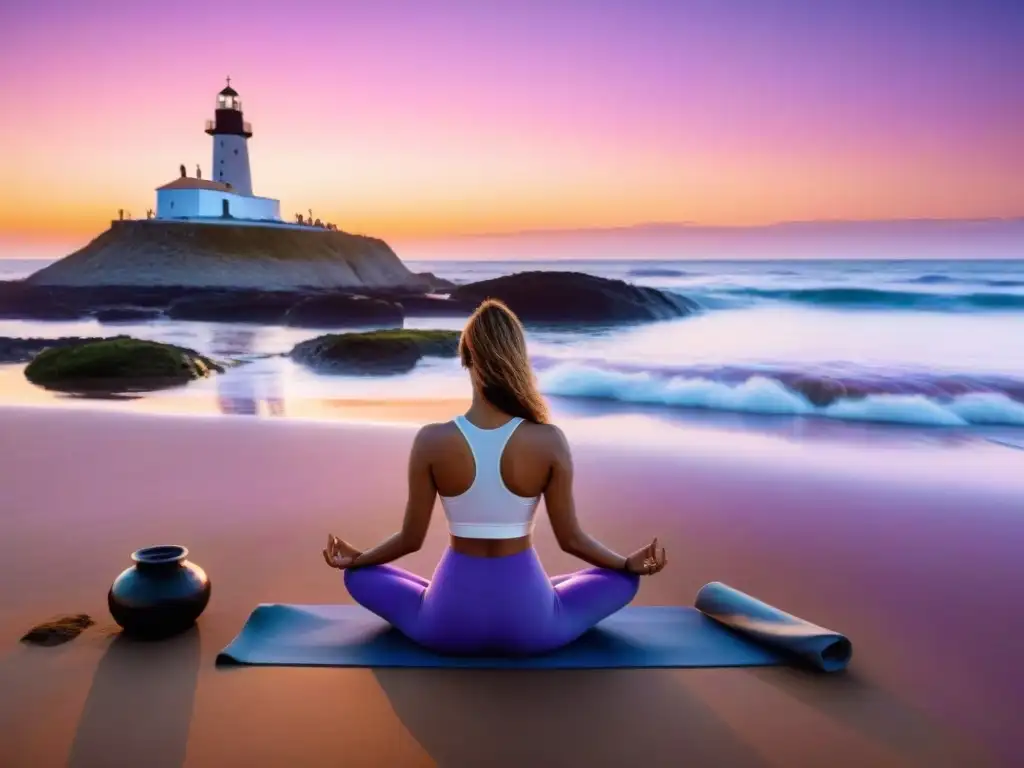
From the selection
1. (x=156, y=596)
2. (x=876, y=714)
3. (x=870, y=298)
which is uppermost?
(x=870, y=298)

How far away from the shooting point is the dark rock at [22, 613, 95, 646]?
2.96 meters

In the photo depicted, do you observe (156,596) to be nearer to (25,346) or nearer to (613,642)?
(613,642)

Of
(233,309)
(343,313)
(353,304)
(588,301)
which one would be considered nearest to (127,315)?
(233,309)

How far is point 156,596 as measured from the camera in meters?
2.91

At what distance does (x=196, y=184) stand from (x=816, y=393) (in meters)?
44.7

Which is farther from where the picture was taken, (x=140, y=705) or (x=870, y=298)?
(x=870, y=298)

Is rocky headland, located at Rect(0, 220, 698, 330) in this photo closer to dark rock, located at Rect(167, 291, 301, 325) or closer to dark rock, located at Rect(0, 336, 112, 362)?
dark rock, located at Rect(167, 291, 301, 325)

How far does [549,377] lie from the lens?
35.8ft

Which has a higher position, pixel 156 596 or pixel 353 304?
pixel 353 304

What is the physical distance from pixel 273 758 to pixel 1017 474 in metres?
5.44

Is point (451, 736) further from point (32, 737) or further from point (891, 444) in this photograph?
point (891, 444)

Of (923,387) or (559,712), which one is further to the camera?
(923,387)

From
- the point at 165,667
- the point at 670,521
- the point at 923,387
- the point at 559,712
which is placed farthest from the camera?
the point at 923,387

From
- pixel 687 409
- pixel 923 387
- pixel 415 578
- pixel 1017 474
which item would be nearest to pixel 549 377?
pixel 687 409
